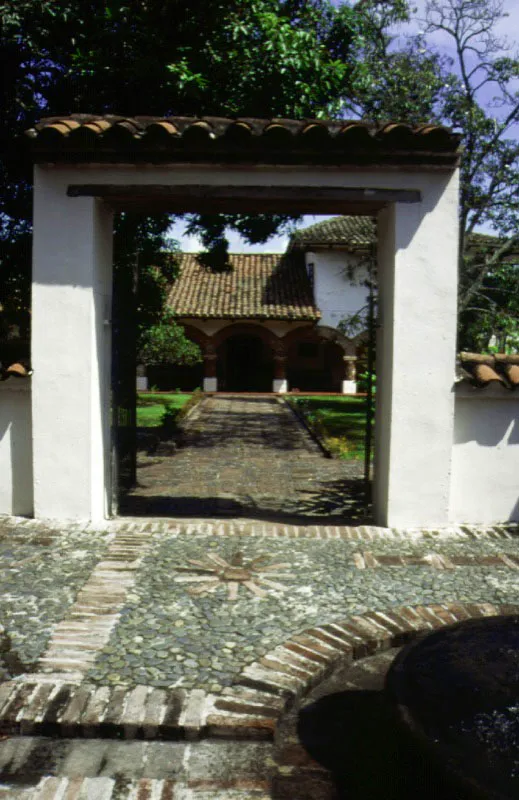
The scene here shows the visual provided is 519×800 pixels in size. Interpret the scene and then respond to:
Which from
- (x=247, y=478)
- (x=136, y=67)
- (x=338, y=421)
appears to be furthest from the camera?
(x=338, y=421)

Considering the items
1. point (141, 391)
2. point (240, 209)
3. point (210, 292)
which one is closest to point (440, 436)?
point (240, 209)

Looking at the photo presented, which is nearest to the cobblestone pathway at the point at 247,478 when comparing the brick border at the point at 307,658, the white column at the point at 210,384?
the brick border at the point at 307,658

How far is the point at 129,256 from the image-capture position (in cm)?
924

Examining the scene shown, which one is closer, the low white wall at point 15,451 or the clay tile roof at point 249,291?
the low white wall at point 15,451

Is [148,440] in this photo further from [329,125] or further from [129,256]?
[329,125]

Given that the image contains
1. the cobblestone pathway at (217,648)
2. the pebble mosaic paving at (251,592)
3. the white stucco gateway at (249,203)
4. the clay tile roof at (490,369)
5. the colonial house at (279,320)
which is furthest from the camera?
the colonial house at (279,320)

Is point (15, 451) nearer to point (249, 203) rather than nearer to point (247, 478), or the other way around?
point (249, 203)

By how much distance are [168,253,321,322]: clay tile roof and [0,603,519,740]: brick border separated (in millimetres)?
22244

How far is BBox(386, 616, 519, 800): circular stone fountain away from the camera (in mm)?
1958

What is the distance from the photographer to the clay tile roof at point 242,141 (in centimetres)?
512

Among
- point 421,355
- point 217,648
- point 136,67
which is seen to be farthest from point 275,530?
point 136,67

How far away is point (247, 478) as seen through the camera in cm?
916

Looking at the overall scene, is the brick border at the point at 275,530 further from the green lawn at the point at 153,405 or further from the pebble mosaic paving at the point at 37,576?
the green lawn at the point at 153,405

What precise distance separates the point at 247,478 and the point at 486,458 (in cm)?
403
